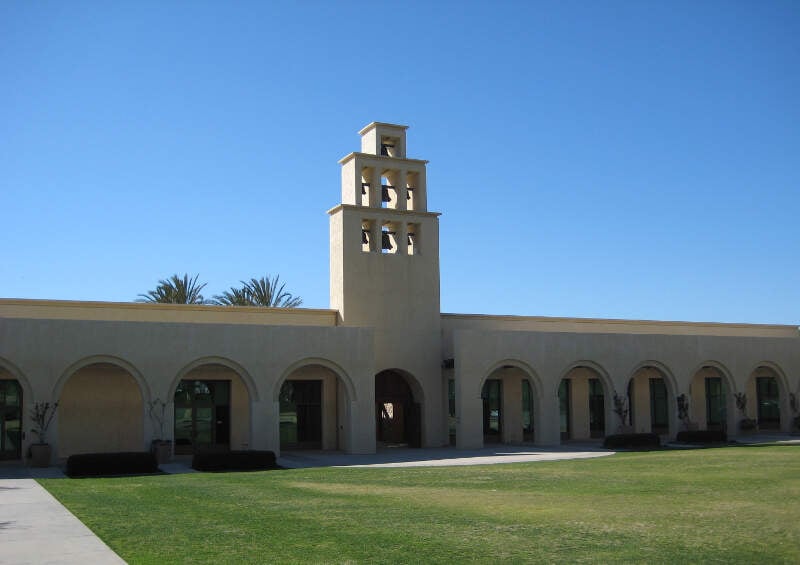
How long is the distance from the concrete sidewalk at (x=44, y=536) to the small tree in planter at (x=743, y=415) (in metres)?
32.7

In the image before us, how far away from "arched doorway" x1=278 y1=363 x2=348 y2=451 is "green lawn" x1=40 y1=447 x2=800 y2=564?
1228cm

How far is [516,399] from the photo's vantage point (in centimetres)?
4112

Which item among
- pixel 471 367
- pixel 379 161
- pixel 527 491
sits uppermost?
pixel 379 161

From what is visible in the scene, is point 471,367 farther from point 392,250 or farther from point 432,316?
point 392,250

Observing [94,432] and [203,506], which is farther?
[94,432]

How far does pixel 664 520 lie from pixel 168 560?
24.2 ft

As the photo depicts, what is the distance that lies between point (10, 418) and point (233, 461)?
370 inches

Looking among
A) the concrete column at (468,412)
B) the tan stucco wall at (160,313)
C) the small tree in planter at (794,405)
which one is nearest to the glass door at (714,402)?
the small tree in planter at (794,405)

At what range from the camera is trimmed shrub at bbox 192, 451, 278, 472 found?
2736 cm

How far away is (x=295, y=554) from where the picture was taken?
11773 millimetres

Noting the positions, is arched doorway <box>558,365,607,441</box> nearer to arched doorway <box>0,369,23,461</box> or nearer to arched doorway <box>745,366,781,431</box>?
arched doorway <box>745,366,781,431</box>

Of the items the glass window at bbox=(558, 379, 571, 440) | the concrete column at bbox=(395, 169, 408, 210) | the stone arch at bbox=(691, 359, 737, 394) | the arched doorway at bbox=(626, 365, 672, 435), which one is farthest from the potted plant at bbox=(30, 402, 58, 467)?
the stone arch at bbox=(691, 359, 737, 394)

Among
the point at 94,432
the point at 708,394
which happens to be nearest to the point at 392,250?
the point at 94,432

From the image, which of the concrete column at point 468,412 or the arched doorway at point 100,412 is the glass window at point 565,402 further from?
the arched doorway at point 100,412
